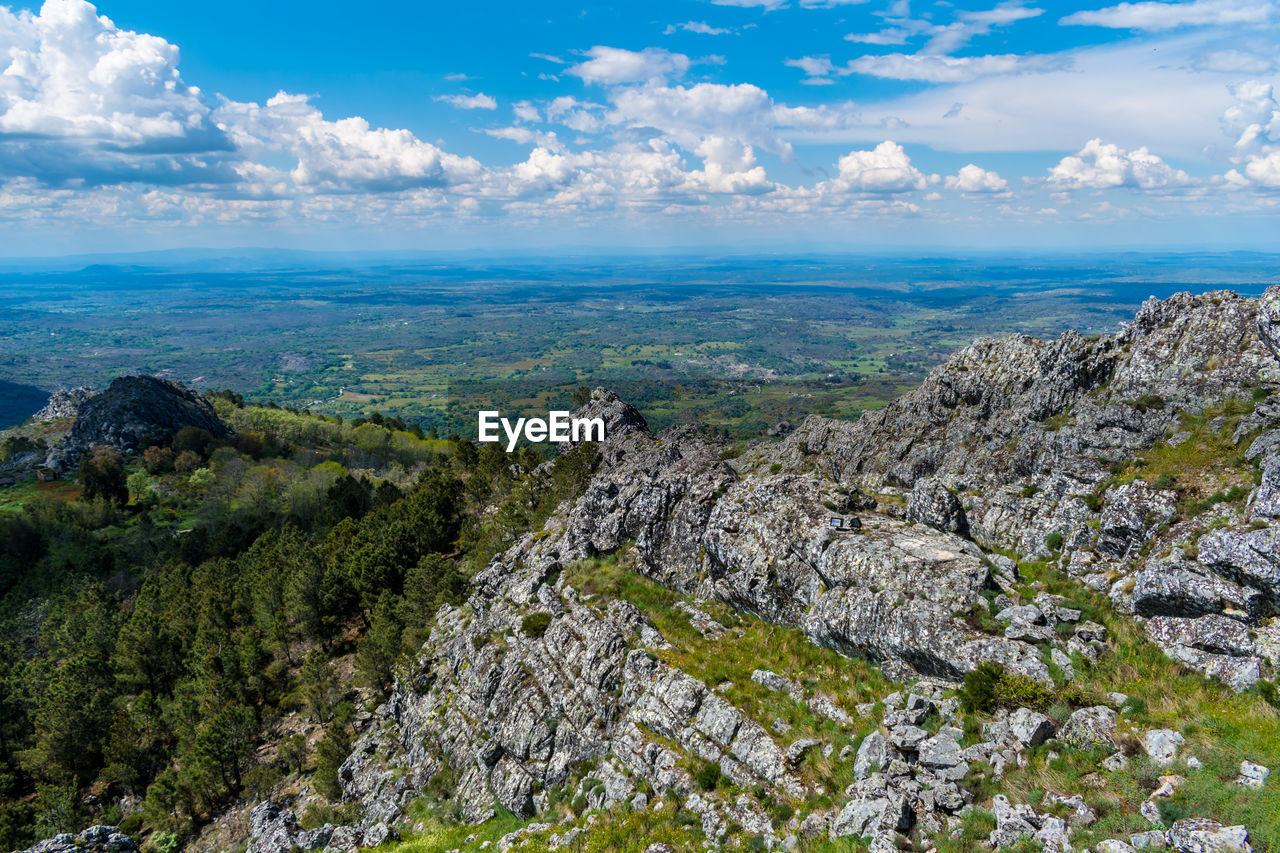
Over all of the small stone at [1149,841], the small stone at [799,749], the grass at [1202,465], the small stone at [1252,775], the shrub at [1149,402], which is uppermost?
the shrub at [1149,402]

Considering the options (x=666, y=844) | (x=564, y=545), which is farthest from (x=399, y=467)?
(x=666, y=844)

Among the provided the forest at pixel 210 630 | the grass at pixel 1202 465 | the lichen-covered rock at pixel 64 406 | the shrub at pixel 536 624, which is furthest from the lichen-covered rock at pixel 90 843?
the lichen-covered rock at pixel 64 406

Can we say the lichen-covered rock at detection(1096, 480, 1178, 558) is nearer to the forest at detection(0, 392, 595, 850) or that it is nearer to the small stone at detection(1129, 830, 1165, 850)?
the small stone at detection(1129, 830, 1165, 850)

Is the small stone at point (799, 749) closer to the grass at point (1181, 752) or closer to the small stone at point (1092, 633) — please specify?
the grass at point (1181, 752)

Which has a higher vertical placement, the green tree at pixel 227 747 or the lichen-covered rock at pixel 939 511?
the lichen-covered rock at pixel 939 511

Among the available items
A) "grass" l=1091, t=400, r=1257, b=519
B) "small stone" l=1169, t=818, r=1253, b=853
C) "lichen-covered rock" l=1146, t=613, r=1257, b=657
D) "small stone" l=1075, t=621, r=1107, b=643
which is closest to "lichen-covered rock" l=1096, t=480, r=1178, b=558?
"grass" l=1091, t=400, r=1257, b=519

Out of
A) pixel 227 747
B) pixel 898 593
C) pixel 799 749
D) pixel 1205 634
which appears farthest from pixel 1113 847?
pixel 227 747
